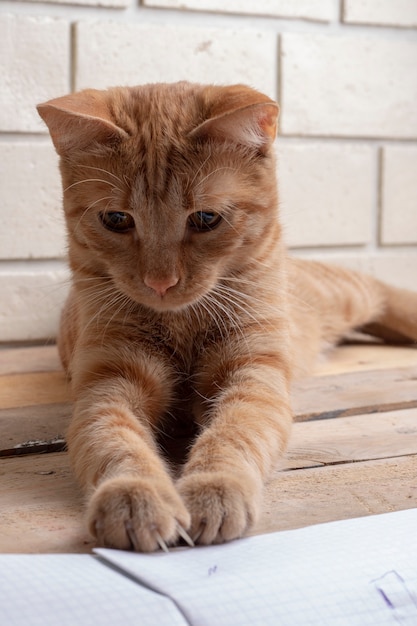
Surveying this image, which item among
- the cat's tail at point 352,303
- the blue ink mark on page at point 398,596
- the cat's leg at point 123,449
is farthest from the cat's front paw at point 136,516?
the cat's tail at point 352,303

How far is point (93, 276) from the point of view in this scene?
154 cm

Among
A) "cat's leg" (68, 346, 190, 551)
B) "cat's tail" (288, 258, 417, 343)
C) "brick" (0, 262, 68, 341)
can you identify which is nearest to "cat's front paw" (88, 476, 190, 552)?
"cat's leg" (68, 346, 190, 551)

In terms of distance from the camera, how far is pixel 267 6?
95.5 inches

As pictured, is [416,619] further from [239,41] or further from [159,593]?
[239,41]

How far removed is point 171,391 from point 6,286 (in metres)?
0.95

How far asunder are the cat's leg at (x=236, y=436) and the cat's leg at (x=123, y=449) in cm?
4

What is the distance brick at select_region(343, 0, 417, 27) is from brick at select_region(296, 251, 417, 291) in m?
0.72

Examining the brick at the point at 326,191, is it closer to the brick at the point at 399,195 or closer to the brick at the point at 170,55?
the brick at the point at 399,195

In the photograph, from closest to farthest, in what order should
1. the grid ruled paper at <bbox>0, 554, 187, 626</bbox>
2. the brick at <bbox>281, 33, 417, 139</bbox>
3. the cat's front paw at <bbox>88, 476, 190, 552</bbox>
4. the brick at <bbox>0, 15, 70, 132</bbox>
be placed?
the grid ruled paper at <bbox>0, 554, 187, 626</bbox> → the cat's front paw at <bbox>88, 476, 190, 552</bbox> → the brick at <bbox>0, 15, 70, 132</bbox> → the brick at <bbox>281, 33, 417, 139</bbox>

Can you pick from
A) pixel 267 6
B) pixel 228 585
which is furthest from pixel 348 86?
pixel 228 585

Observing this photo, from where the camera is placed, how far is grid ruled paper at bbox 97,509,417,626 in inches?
36.5

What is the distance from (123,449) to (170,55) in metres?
1.47

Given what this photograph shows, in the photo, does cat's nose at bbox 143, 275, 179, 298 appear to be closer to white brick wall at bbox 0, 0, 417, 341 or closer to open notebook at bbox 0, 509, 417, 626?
open notebook at bbox 0, 509, 417, 626

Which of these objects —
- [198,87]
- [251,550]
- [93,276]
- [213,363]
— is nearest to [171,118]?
[198,87]
